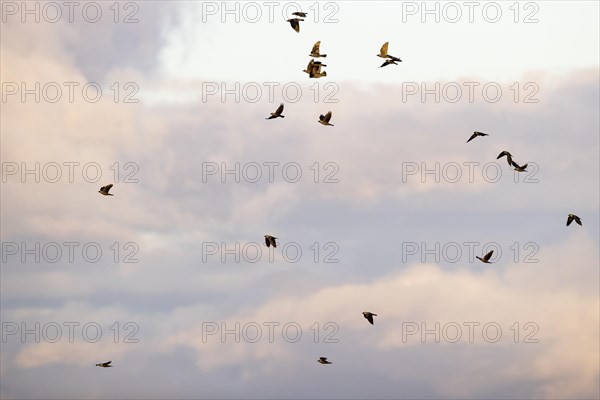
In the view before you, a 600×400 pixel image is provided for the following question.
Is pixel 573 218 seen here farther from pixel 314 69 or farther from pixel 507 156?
pixel 314 69

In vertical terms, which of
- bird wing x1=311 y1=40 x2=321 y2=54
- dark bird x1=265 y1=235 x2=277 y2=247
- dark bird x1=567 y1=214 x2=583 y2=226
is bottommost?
dark bird x1=265 y1=235 x2=277 y2=247

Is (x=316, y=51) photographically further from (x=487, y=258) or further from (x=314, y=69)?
(x=487, y=258)

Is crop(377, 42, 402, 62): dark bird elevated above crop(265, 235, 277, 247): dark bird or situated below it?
above

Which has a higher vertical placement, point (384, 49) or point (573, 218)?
point (384, 49)

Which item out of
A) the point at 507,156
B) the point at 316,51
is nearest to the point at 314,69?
the point at 316,51

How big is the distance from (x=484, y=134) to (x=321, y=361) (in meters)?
29.8

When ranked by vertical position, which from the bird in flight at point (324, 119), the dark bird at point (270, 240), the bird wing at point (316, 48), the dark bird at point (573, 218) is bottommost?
the dark bird at point (270, 240)

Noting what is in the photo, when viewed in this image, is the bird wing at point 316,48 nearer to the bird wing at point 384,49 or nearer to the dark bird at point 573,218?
the bird wing at point 384,49

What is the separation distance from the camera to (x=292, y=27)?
5133 inches

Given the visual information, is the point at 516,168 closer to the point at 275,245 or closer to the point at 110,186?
the point at 275,245

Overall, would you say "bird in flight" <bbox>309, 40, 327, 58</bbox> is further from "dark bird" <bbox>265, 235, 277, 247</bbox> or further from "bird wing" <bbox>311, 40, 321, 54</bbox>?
"dark bird" <bbox>265, 235, 277, 247</bbox>

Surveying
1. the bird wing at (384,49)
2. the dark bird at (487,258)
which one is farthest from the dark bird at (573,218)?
the bird wing at (384,49)

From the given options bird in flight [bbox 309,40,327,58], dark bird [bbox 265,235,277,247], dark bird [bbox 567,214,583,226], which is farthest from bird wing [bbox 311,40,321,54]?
dark bird [bbox 567,214,583,226]

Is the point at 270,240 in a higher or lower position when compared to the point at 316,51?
lower
